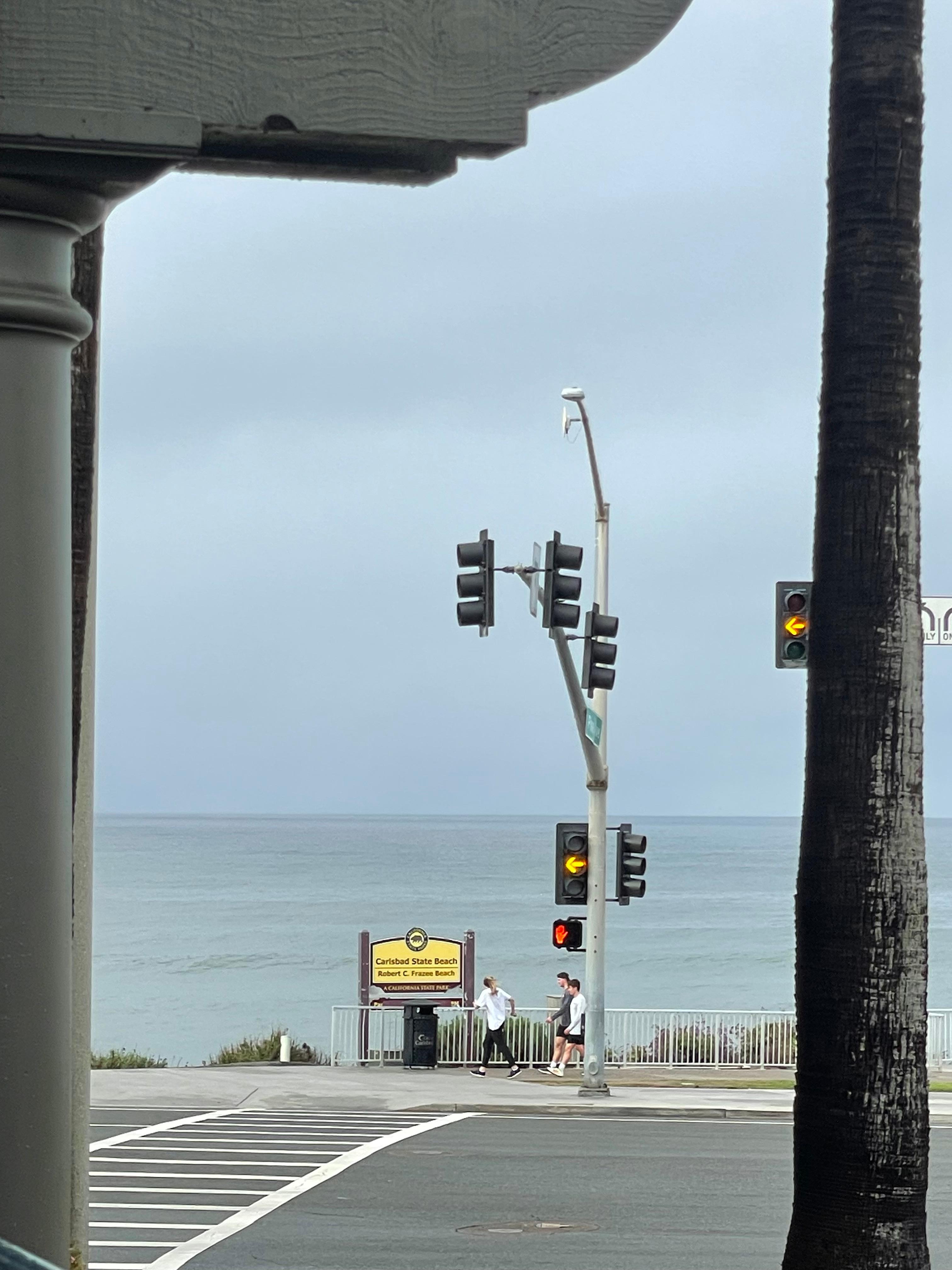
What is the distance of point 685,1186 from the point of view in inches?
636

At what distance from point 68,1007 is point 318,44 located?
4.08 ft

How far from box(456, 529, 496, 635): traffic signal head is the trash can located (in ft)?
37.2

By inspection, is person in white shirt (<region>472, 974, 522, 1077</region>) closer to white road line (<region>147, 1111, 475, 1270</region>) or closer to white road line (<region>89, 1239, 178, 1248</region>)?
white road line (<region>147, 1111, 475, 1270</region>)

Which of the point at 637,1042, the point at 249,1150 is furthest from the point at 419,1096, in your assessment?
A: the point at 637,1042

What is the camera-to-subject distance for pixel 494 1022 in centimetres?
2812

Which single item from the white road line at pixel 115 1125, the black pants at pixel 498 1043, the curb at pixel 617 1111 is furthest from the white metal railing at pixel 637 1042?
the white road line at pixel 115 1125

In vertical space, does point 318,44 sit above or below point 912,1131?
above

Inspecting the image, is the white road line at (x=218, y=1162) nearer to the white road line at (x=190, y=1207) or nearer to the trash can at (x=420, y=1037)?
the white road line at (x=190, y=1207)

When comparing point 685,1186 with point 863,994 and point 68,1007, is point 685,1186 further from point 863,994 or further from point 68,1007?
point 68,1007

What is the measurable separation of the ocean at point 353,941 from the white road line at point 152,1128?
2504 centimetres

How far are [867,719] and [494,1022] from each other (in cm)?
2267

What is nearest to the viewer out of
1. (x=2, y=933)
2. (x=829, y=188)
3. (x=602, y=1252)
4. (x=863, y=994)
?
(x=2, y=933)

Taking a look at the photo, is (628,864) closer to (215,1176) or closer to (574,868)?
(574,868)

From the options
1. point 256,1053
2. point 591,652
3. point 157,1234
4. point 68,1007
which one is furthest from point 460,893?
point 68,1007
